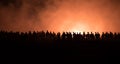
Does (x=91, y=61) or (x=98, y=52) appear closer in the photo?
(x=91, y=61)

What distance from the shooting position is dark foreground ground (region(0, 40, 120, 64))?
52.6 m

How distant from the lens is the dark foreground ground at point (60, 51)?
5259cm

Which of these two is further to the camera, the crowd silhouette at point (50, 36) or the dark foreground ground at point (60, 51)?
the crowd silhouette at point (50, 36)

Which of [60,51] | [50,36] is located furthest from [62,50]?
[50,36]

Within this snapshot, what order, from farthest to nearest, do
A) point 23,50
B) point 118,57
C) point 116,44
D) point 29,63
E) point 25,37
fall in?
point 25,37, point 116,44, point 23,50, point 118,57, point 29,63

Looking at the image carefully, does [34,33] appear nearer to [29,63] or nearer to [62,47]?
[62,47]

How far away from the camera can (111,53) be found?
186 feet

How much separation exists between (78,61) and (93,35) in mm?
23515

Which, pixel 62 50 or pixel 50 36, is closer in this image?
pixel 62 50

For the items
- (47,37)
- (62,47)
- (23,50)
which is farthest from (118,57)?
(47,37)

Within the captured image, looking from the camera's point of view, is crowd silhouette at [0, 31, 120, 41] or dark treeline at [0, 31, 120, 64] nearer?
dark treeline at [0, 31, 120, 64]

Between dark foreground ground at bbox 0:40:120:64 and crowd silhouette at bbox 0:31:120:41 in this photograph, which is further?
crowd silhouette at bbox 0:31:120:41

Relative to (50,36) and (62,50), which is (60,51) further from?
(50,36)

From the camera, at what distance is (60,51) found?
5775cm
